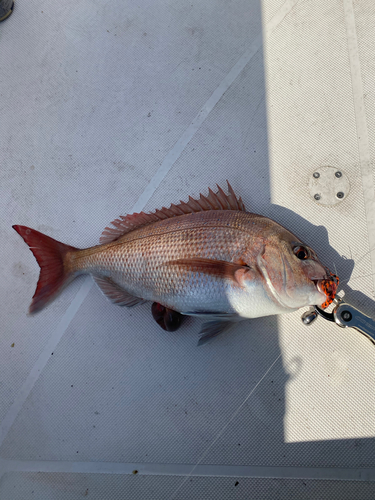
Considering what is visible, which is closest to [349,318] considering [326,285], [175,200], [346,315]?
[346,315]

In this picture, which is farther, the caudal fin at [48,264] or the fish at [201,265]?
the caudal fin at [48,264]

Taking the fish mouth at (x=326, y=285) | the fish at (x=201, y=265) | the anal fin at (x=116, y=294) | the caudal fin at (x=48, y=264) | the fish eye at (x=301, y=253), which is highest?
the fish eye at (x=301, y=253)

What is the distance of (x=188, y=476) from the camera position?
1683mm

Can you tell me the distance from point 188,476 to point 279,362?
796 mm

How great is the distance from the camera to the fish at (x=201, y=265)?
5.00 feet

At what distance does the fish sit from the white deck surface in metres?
0.17

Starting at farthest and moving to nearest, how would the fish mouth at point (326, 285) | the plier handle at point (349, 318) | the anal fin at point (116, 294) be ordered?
the anal fin at point (116, 294) < the plier handle at point (349, 318) < the fish mouth at point (326, 285)

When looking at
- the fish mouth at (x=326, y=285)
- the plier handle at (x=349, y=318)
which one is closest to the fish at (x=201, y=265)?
the fish mouth at (x=326, y=285)

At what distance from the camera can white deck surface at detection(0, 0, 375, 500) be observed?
5.52 ft

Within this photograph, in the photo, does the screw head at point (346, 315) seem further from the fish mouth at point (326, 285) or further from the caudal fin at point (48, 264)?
the caudal fin at point (48, 264)

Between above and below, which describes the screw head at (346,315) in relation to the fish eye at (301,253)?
below

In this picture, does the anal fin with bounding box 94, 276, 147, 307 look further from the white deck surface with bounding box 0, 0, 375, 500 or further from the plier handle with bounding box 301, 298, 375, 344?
the plier handle with bounding box 301, 298, 375, 344

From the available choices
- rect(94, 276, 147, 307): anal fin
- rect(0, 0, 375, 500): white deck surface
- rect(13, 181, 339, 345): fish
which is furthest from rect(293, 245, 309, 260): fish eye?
rect(94, 276, 147, 307): anal fin

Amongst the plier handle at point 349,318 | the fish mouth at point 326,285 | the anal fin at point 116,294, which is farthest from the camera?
the anal fin at point 116,294
